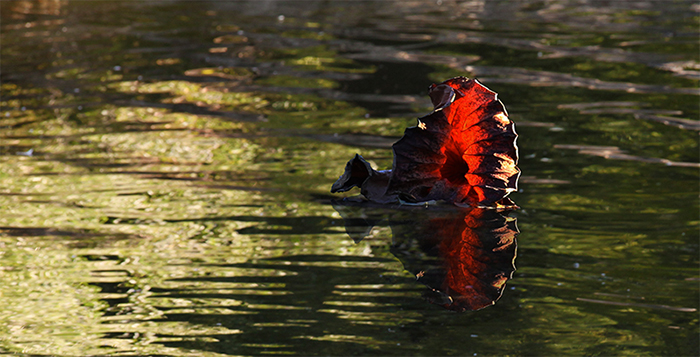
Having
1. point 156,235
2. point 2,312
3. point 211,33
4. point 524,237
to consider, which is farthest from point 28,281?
point 211,33

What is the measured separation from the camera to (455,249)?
5.34 feet

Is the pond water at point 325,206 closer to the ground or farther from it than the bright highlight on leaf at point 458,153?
closer to the ground

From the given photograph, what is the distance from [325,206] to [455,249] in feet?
2.87

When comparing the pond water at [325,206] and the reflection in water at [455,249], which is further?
the pond water at [325,206]

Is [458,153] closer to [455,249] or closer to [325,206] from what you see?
[455,249]

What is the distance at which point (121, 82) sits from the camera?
171 inches

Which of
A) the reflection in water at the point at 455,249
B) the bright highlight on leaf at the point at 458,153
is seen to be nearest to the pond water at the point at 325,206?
the reflection in water at the point at 455,249

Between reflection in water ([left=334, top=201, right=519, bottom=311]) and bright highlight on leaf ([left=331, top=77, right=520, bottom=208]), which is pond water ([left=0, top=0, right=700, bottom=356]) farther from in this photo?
bright highlight on leaf ([left=331, top=77, right=520, bottom=208])

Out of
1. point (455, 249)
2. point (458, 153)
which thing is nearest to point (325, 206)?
point (455, 249)

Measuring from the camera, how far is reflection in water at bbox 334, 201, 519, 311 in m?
1.44

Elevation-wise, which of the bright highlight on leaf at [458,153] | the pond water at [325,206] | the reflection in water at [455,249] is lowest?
the pond water at [325,206]

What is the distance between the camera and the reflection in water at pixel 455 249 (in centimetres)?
144

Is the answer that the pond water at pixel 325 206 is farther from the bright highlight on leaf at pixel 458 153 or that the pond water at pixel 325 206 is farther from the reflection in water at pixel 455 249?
the bright highlight on leaf at pixel 458 153

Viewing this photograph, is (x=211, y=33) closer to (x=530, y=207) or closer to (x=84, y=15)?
(x=84, y=15)
